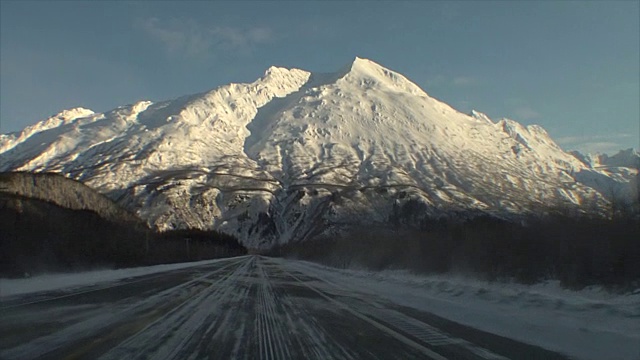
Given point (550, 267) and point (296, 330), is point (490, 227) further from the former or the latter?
point (296, 330)

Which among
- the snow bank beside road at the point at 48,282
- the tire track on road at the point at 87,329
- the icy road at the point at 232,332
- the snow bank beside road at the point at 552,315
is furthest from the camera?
the snow bank beside road at the point at 48,282

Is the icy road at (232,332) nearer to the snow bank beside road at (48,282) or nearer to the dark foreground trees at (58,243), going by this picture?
the snow bank beside road at (48,282)

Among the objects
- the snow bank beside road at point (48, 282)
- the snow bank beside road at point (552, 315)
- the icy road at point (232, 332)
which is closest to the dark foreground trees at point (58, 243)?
the snow bank beside road at point (48, 282)

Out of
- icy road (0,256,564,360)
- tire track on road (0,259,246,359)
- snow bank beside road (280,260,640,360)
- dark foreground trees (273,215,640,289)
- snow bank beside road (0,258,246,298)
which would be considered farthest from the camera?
snow bank beside road (0,258,246,298)

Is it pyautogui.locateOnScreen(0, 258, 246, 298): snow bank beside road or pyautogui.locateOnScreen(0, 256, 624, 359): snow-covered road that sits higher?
pyautogui.locateOnScreen(0, 256, 624, 359): snow-covered road

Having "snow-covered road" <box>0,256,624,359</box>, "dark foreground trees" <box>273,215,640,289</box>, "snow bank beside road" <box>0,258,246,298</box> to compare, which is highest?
"dark foreground trees" <box>273,215,640,289</box>

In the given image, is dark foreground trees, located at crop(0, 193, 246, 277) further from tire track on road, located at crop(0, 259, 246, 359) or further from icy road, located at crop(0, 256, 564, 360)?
icy road, located at crop(0, 256, 564, 360)

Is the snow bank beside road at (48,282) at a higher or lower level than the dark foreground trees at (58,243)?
lower

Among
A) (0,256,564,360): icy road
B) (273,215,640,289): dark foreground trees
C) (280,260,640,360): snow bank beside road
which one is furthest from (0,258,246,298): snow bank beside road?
(273,215,640,289): dark foreground trees
